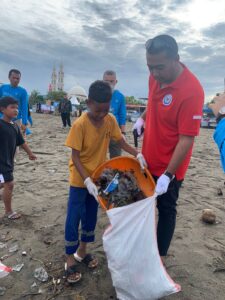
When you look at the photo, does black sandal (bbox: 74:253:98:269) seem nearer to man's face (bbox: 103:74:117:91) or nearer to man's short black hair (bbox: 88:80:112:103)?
man's short black hair (bbox: 88:80:112:103)

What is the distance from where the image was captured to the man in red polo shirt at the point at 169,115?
2166mm

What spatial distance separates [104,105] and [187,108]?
24.5 inches

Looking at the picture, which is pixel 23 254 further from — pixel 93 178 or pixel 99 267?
pixel 93 178

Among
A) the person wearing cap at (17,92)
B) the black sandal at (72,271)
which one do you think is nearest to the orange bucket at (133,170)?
the black sandal at (72,271)

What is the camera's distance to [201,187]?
5059 millimetres

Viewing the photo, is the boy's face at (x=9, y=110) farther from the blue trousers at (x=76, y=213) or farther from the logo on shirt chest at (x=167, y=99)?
the logo on shirt chest at (x=167, y=99)

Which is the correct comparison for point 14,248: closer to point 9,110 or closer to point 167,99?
point 9,110

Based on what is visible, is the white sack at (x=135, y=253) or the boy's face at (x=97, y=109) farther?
the boy's face at (x=97, y=109)

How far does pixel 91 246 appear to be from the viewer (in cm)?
306

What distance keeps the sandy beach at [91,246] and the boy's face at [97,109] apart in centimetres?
138

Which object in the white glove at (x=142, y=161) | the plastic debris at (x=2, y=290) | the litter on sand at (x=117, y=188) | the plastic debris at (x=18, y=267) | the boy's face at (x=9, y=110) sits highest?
the boy's face at (x=9, y=110)

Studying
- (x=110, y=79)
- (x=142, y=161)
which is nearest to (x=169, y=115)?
(x=142, y=161)

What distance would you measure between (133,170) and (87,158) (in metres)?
0.42

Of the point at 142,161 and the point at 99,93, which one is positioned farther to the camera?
the point at 142,161
